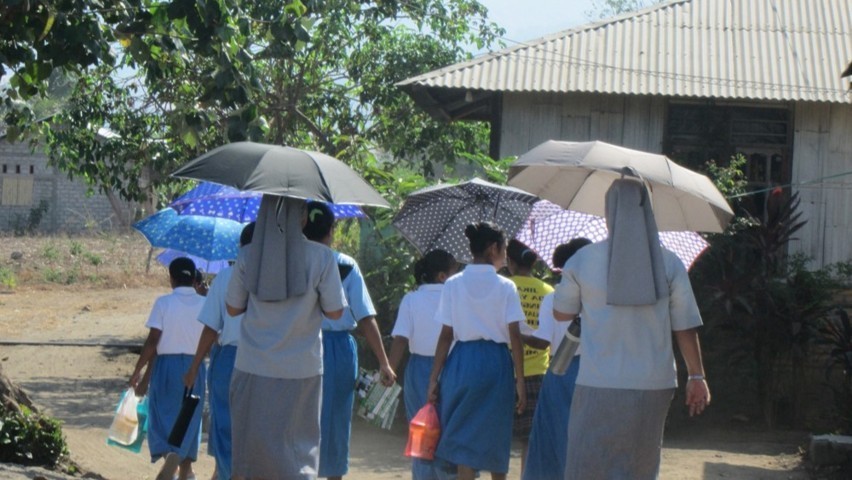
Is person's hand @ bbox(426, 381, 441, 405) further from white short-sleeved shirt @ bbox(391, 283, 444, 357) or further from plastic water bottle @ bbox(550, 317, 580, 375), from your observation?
plastic water bottle @ bbox(550, 317, 580, 375)

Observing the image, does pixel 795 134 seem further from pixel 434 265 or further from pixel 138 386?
pixel 138 386

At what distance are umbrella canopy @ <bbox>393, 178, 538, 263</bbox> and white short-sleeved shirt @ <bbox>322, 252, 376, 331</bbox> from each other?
4.66ft

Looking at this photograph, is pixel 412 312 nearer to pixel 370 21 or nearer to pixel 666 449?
pixel 666 449

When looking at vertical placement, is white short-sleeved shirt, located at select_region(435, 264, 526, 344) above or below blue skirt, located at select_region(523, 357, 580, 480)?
above

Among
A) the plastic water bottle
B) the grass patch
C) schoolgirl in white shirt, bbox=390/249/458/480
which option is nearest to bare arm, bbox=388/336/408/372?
schoolgirl in white shirt, bbox=390/249/458/480

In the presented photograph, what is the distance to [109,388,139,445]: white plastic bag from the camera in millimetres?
7676

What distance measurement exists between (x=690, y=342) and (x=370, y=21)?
38.8 ft

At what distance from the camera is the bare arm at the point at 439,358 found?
264 inches

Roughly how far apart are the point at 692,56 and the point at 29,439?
28.8 feet

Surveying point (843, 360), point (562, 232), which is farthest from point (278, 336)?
point (843, 360)

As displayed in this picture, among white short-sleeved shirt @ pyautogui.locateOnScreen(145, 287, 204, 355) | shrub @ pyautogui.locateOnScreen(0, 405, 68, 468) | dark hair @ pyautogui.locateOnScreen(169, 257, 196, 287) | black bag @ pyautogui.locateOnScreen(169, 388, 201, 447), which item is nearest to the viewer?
black bag @ pyautogui.locateOnScreen(169, 388, 201, 447)

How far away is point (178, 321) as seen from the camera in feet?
25.1

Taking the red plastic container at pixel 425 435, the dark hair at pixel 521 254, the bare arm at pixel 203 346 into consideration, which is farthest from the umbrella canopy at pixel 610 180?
the bare arm at pixel 203 346

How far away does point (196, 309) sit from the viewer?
7.67m
